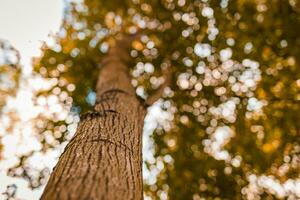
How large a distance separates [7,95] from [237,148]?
4.32 meters

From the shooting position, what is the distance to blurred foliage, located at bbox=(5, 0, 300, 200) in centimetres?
539

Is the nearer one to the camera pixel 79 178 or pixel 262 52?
pixel 79 178

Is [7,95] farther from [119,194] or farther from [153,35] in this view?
[119,194]

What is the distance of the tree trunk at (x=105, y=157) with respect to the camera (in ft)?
5.93

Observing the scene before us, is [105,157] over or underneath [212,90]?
underneath

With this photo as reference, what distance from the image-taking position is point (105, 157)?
2320 millimetres

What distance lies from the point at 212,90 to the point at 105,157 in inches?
149

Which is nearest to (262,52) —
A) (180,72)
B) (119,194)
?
(180,72)

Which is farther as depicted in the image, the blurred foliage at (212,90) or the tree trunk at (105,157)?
the blurred foliage at (212,90)

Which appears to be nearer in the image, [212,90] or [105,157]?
[105,157]

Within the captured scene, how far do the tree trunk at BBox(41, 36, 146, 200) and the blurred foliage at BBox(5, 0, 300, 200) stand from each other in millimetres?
1657

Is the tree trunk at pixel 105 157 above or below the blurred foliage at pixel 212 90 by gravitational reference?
below

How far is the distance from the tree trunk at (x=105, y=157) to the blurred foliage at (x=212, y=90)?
5.43ft

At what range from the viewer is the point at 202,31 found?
18.0 ft
